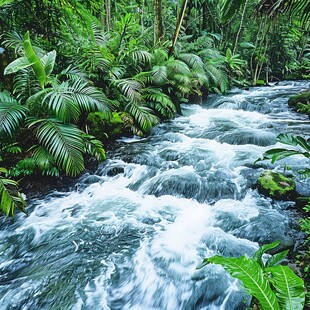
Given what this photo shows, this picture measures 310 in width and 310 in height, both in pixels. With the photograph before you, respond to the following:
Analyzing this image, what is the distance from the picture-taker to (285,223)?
11.0 feet

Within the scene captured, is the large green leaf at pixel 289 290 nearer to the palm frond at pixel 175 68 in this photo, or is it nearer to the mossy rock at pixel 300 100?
the palm frond at pixel 175 68

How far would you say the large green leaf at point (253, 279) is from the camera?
1.26m

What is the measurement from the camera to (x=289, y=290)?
1.33 metres

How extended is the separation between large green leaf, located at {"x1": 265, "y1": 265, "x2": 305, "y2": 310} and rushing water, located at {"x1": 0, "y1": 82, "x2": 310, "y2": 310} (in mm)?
1081

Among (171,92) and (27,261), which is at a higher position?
(171,92)

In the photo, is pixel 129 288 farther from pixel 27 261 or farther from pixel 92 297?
pixel 27 261

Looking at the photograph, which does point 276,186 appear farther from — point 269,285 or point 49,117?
point 49,117

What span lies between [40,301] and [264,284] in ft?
6.85

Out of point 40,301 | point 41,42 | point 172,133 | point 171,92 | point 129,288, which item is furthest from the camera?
point 171,92

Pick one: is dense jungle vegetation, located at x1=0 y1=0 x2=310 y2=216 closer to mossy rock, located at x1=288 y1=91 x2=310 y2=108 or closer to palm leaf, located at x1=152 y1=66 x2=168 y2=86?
palm leaf, located at x1=152 y1=66 x2=168 y2=86

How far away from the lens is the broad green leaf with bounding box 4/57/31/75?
3790 mm

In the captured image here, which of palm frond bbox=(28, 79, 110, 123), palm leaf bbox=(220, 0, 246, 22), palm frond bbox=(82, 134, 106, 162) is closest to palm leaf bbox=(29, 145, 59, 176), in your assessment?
palm frond bbox=(28, 79, 110, 123)

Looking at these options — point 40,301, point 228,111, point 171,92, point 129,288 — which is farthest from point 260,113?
point 40,301

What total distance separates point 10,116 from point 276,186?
13.7ft
